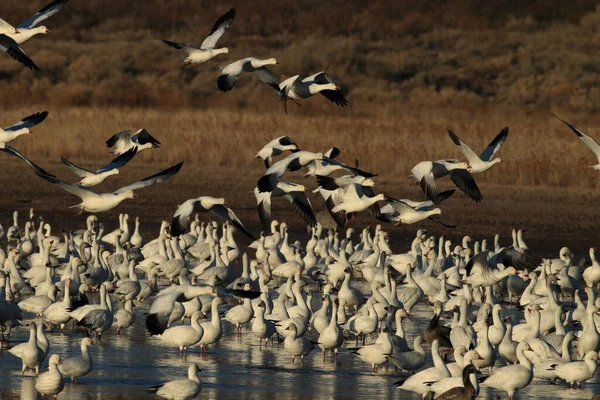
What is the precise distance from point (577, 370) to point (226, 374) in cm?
314

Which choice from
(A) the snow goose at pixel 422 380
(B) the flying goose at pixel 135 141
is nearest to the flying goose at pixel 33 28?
(B) the flying goose at pixel 135 141

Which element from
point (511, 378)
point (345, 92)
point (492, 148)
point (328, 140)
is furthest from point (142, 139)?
point (345, 92)

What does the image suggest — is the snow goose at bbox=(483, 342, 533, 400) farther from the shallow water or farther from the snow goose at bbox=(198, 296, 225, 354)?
the snow goose at bbox=(198, 296, 225, 354)

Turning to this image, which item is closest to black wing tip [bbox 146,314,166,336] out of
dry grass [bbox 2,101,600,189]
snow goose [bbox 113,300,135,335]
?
snow goose [bbox 113,300,135,335]

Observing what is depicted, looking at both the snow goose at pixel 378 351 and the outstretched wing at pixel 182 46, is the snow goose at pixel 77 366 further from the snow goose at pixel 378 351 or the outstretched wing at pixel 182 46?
the outstretched wing at pixel 182 46

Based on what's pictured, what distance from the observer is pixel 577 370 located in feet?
39.5

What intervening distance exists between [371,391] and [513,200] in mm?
15125

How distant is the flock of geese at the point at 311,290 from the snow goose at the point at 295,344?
2cm

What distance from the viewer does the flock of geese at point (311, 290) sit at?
12.4 meters

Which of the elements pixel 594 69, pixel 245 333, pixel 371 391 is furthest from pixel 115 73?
pixel 371 391

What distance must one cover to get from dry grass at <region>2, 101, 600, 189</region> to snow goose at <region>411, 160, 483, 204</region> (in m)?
12.9

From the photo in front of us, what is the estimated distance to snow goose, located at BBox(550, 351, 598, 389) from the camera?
474 inches

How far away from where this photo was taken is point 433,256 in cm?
1820

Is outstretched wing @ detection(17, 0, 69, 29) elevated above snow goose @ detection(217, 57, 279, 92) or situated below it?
above
